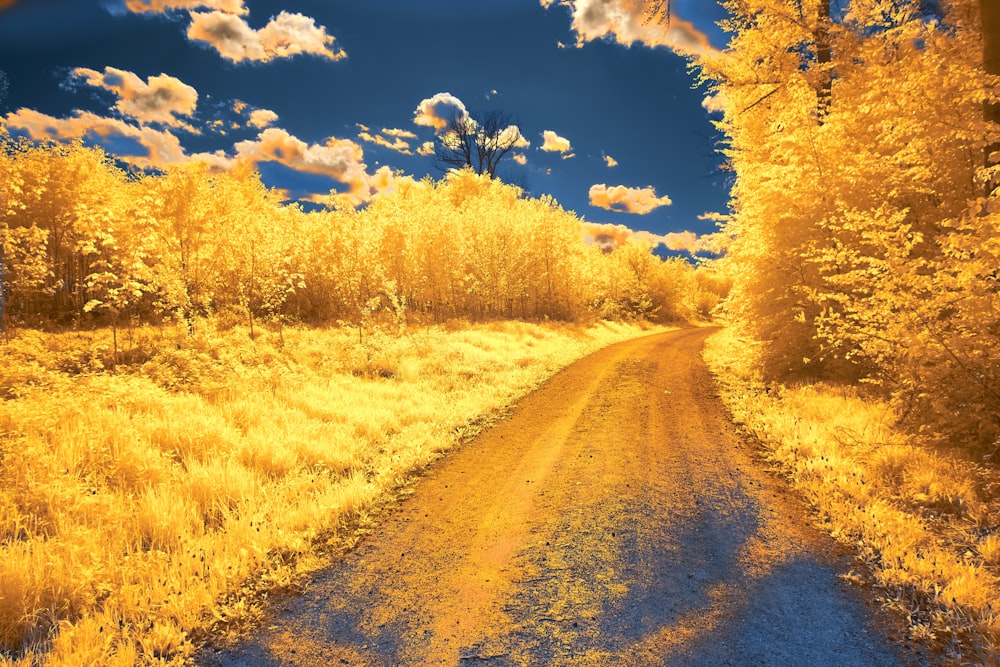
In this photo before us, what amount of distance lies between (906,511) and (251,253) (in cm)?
2005

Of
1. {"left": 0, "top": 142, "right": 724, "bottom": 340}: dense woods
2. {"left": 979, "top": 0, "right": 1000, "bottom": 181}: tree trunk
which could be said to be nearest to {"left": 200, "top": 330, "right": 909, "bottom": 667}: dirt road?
{"left": 979, "top": 0, "right": 1000, "bottom": 181}: tree trunk

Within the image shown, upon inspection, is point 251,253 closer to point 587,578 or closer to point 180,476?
point 180,476

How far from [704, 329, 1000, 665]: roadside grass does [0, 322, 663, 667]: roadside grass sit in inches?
208

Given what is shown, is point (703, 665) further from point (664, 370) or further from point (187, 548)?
point (664, 370)

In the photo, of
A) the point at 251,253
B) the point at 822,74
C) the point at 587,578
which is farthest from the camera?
the point at 251,253

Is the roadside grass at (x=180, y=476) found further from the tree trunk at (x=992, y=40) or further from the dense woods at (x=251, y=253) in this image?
the tree trunk at (x=992, y=40)

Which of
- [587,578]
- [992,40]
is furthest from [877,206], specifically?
[587,578]

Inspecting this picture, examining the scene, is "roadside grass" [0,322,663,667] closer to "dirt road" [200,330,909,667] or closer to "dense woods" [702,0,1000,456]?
"dirt road" [200,330,909,667]

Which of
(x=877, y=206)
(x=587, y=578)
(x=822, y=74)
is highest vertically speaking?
(x=822, y=74)

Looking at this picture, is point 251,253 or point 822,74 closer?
point 822,74

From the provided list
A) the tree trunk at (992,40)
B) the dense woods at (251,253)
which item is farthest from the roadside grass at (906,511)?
the dense woods at (251,253)

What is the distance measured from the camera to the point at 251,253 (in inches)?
691

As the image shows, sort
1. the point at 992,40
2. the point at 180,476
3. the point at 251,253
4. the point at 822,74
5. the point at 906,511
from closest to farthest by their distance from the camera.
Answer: the point at 906,511 < the point at 992,40 < the point at 180,476 < the point at 822,74 < the point at 251,253

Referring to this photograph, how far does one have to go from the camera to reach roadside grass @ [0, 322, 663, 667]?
366cm
